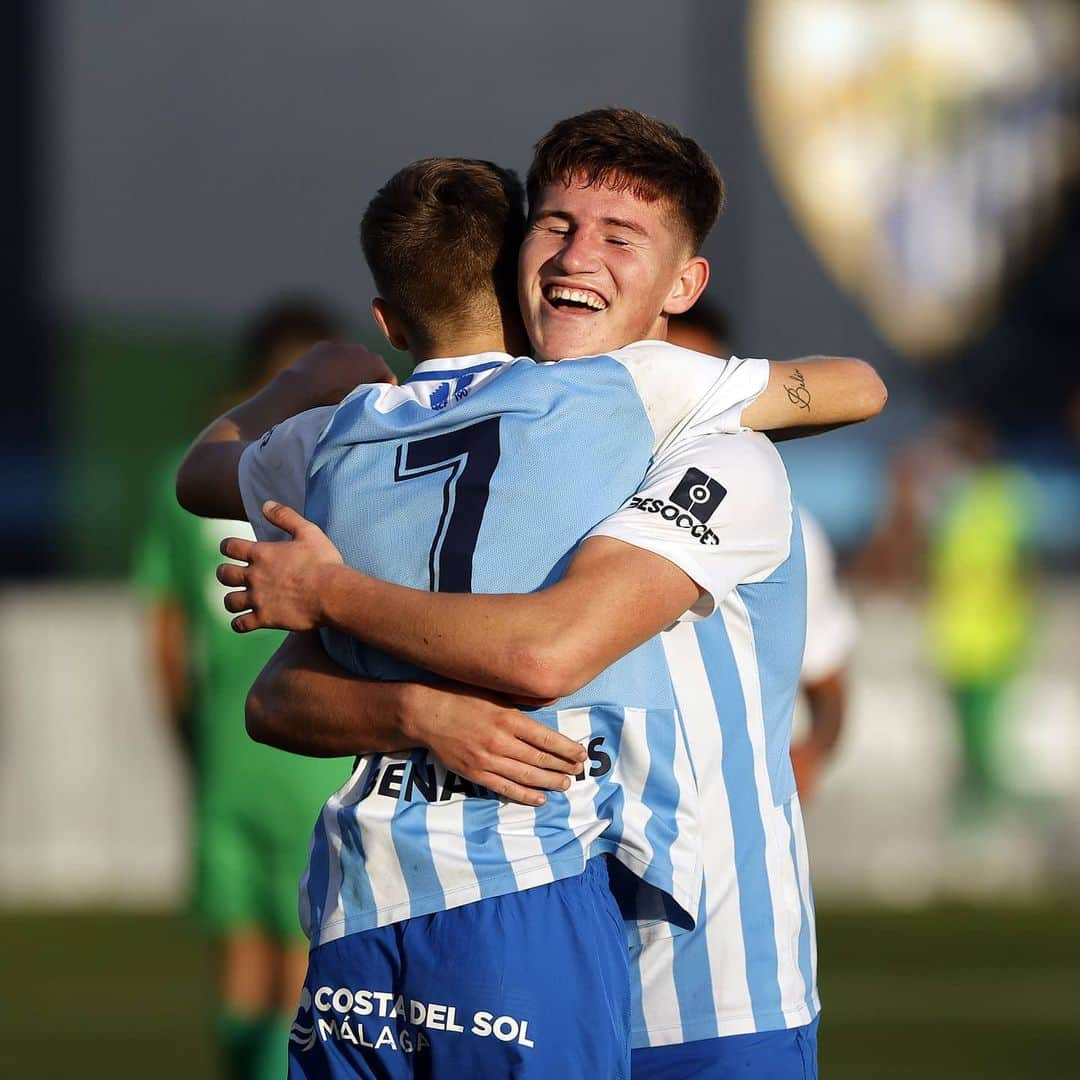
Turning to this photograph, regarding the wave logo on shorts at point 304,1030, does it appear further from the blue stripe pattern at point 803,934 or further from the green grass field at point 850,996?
the green grass field at point 850,996

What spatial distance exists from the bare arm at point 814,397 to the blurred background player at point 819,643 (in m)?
1.63

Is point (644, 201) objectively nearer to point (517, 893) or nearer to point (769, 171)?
point (517, 893)

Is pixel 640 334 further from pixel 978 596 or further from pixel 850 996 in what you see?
pixel 978 596

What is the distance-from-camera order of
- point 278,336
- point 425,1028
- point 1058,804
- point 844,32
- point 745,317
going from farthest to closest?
point 844,32, point 745,317, point 1058,804, point 278,336, point 425,1028

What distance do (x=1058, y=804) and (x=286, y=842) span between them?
5798mm

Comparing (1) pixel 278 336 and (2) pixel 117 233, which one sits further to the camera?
(2) pixel 117 233

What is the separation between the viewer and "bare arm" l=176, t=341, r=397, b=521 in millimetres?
3025

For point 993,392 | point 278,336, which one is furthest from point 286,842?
point 993,392

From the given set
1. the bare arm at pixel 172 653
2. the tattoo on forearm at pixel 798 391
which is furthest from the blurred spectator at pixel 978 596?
the tattoo on forearm at pixel 798 391

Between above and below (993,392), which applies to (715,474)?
below

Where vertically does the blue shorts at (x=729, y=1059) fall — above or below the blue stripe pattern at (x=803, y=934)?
below

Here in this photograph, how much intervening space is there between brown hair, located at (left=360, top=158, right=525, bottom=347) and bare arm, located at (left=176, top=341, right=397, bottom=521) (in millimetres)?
311

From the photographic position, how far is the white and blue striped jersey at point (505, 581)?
8.43 feet

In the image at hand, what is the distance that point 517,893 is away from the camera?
2.55 metres
